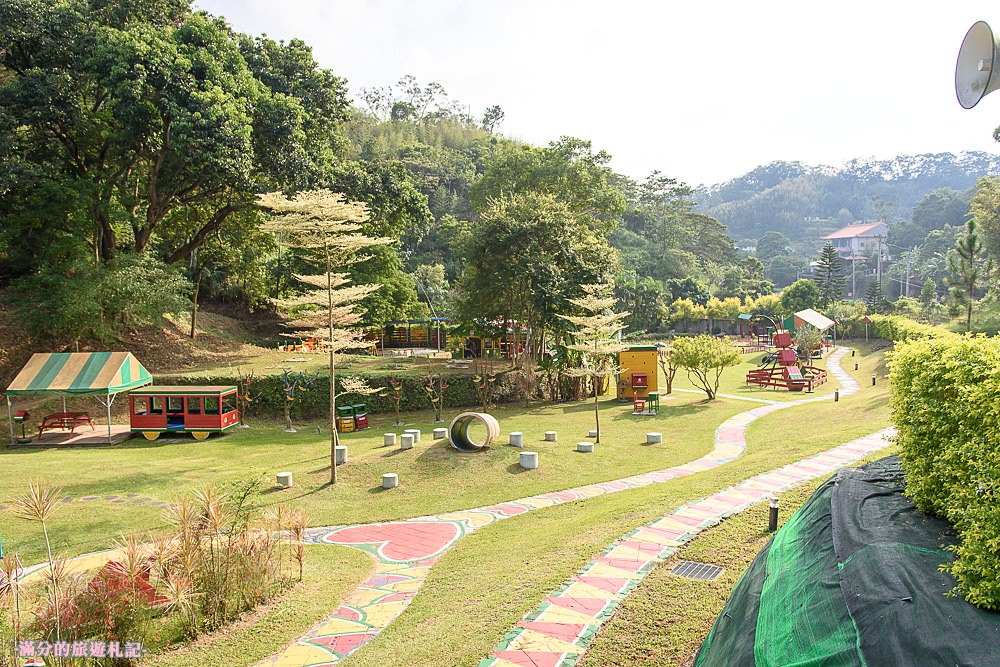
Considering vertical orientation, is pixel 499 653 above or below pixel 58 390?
below

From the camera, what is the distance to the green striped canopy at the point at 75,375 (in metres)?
17.5

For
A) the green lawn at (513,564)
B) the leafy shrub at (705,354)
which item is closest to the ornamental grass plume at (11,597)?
the green lawn at (513,564)

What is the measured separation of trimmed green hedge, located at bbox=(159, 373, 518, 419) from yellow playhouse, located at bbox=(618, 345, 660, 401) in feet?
21.0

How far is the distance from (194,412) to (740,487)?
16142 mm

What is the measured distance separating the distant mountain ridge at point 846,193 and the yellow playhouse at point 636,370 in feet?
410

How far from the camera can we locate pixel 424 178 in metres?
60.9

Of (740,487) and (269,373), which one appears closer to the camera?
(740,487)

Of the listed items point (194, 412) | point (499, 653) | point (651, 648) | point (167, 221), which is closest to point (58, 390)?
point (194, 412)

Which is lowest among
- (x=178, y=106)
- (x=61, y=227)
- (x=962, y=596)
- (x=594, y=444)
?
(x=594, y=444)

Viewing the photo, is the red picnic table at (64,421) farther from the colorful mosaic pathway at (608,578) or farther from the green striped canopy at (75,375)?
the colorful mosaic pathway at (608,578)

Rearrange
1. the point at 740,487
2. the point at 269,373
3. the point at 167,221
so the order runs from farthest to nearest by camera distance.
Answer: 1. the point at 167,221
2. the point at 269,373
3. the point at 740,487

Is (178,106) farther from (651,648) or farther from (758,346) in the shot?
(758,346)

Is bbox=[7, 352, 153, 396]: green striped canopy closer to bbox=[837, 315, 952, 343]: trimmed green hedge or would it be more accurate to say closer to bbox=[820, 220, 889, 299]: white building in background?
bbox=[837, 315, 952, 343]: trimmed green hedge

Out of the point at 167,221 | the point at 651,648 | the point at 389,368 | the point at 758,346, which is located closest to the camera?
the point at 651,648
